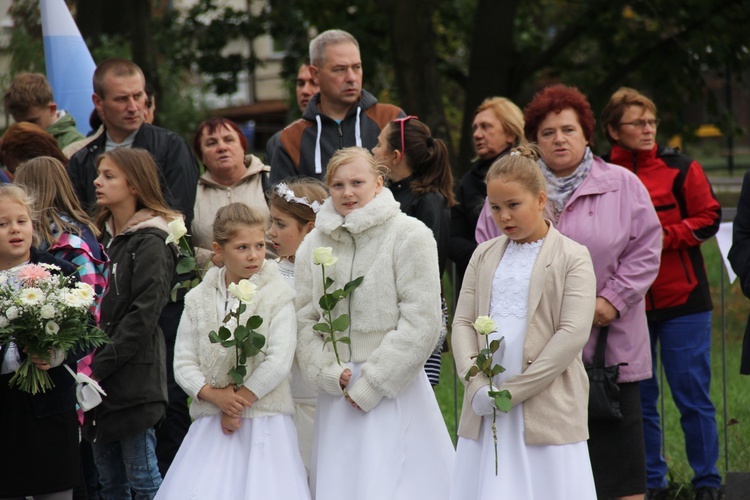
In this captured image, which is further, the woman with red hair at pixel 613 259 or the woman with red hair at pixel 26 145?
the woman with red hair at pixel 26 145

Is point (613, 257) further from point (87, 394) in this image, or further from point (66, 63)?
point (66, 63)

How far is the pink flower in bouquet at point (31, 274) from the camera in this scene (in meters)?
4.75

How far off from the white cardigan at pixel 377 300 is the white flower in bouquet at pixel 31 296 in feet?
3.87

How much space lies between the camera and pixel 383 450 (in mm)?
4891

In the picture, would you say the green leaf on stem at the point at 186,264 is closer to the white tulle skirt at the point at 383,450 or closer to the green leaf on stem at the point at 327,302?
the green leaf on stem at the point at 327,302

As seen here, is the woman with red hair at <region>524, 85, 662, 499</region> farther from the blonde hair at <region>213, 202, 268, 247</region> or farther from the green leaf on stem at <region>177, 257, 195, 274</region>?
the green leaf on stem at <region>177, 257, 195, 274</region>

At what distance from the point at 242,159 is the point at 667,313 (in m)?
2.73

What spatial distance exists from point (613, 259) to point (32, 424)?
2864 millimetres

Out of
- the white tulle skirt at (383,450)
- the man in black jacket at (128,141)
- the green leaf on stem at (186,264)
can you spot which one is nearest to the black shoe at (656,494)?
the white tulle skirt at (383,450)

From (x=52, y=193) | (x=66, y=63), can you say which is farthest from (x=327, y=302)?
(x=66, y=63)

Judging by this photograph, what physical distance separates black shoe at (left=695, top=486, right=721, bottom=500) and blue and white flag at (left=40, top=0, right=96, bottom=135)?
500 cm

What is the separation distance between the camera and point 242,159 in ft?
22.3

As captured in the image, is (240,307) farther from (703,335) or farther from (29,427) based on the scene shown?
(703,335)

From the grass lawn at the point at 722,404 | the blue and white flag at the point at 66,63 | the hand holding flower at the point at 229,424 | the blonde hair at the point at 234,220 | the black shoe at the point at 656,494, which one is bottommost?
the black shoe at the point at 656,494
